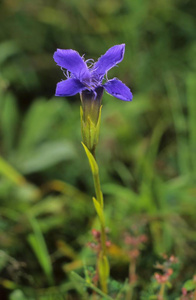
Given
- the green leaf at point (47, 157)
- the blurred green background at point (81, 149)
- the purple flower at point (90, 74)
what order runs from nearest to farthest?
the purple flower at point (90, 74) < the blurred green background at point (81, 149) < the green leaf at point (47, 157)

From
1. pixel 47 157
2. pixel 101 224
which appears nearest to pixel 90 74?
pixel 101 224

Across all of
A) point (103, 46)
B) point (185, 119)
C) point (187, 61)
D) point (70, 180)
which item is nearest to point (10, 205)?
point (70, 180)

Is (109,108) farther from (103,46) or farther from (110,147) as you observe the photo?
(103,46)

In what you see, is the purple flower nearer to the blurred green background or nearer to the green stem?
the green stem

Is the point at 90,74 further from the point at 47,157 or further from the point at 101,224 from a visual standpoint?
the point at 47,157

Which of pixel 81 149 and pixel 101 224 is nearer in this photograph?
pixel 101 224

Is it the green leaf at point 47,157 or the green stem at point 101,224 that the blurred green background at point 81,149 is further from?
the green stem at point 101,224

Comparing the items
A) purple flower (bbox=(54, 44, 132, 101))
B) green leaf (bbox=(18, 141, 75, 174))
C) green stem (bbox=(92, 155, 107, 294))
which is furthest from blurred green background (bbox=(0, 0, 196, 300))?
purple flower (bbox=(54, 44, 132, 101))

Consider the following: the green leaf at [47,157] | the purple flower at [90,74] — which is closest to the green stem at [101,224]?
the purple flower at [90,74]
